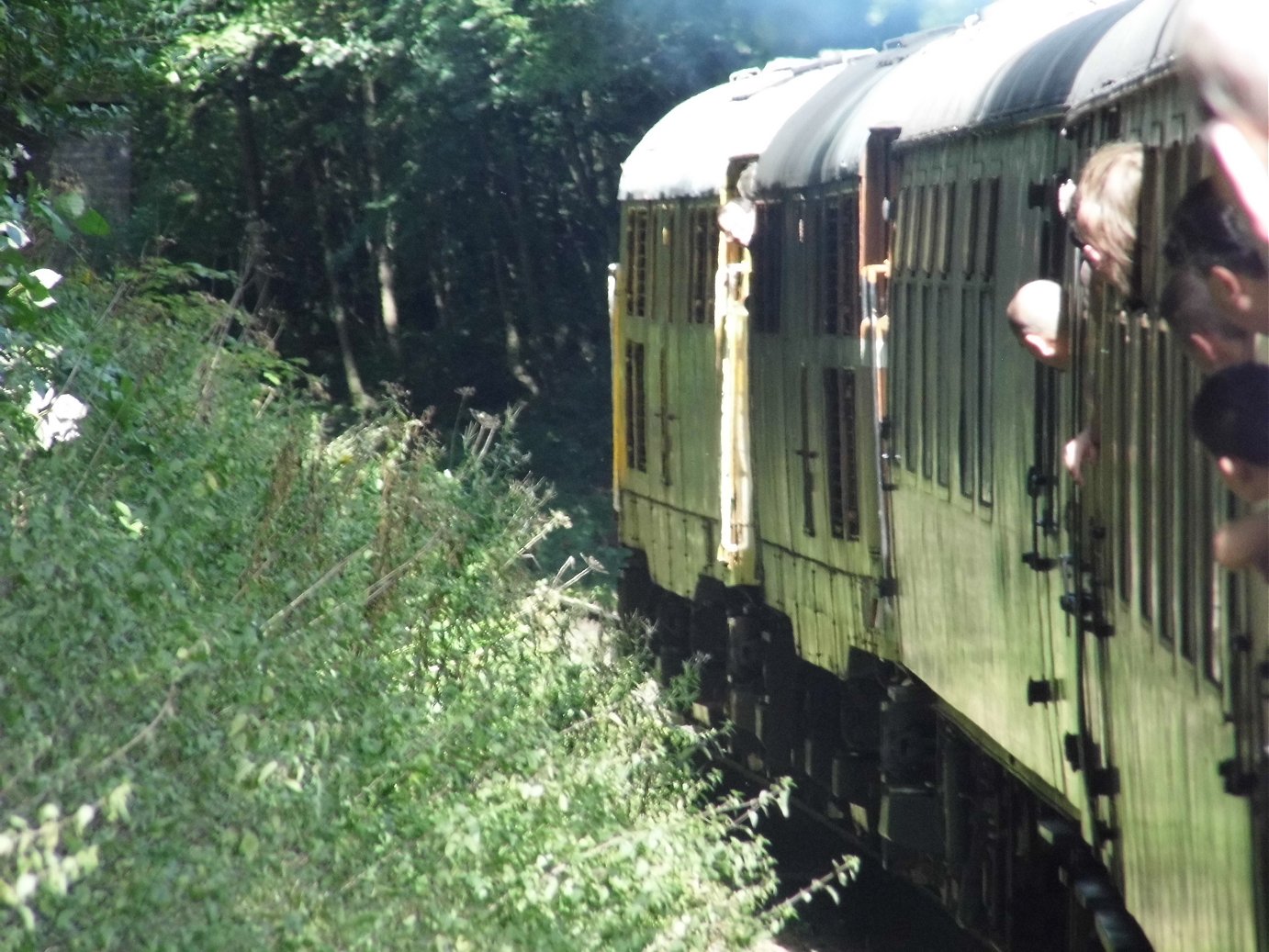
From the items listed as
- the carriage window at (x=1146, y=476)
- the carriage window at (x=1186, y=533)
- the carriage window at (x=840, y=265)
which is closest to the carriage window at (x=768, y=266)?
the carriage window at (x=840, y=265)

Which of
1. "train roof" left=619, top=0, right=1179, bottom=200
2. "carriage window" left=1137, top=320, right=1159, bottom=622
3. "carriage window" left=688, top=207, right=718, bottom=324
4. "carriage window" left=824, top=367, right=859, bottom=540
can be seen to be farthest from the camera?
"carriage window" left=688, top=207, right=718, bottom=324

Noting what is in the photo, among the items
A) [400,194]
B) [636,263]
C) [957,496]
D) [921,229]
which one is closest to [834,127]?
[921,229]

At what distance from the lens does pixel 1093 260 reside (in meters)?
4.91

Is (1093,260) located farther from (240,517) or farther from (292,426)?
(292,426)

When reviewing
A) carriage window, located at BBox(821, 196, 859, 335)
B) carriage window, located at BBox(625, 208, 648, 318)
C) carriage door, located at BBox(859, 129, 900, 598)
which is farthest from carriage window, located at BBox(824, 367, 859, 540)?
carriage window, located at BBox(625, 208, 648, 318)

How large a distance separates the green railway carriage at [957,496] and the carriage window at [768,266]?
0.09 ft

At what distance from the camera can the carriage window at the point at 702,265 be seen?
40.9 feet

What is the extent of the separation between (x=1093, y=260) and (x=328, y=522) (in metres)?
4.39

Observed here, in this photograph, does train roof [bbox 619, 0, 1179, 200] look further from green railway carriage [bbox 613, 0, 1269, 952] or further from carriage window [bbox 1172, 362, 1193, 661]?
carriage window [bbox 1172, 362, 1193, 661]

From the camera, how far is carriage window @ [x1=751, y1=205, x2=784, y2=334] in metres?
11.3

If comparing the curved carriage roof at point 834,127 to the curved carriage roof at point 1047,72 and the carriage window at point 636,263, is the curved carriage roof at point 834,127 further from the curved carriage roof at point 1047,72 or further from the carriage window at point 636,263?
the carriage window at point 636,263

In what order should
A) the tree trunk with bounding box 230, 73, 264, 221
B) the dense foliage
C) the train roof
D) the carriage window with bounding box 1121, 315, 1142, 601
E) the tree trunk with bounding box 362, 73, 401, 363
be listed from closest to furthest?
1. the carriage window with bounding box 1121, 315, 1142, 601
2. the train roof
3. the dense foliage
4. the tree trunk with bounding box 362, 73, 401, 363
5. the tree trunk with bounding box 230, 73, 264, 221

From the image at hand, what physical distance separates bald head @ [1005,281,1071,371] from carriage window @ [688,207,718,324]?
6687 millimetres

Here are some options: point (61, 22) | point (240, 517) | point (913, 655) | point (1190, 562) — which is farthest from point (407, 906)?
point (61, 22)
